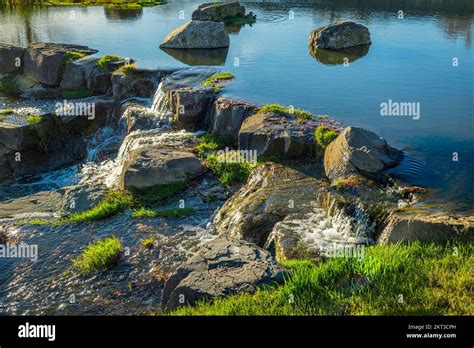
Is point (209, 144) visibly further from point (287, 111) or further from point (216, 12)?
point (216, 12)

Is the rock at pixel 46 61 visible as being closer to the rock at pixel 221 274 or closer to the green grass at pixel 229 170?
the green grass at pixel 229 170

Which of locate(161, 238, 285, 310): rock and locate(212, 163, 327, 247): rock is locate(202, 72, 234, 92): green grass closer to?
locate(212, 163, 327, 247): rock

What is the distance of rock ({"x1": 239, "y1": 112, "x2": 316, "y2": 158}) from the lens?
17.6 m

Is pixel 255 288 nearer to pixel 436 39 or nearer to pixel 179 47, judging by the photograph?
pixel 179 47

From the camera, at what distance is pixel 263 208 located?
47.7 ft

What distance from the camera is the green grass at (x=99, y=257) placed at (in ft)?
42.5

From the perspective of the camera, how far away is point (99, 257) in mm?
13016

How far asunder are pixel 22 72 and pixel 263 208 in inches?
978

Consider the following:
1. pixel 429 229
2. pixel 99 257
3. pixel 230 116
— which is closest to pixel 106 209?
pixel 99 257

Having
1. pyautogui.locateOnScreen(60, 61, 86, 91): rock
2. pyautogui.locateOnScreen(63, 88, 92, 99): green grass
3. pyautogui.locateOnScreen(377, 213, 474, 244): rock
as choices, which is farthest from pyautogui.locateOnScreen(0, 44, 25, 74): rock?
pyautogui.locateOnScreen(377, 213, 474, 244): rock

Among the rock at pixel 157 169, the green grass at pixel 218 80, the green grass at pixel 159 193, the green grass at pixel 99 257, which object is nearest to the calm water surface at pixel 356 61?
the green grass at pixel 218 80

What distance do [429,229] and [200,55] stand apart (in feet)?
82.1

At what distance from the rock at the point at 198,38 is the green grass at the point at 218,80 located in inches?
377

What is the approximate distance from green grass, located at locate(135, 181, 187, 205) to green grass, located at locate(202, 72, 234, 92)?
7.62 m
